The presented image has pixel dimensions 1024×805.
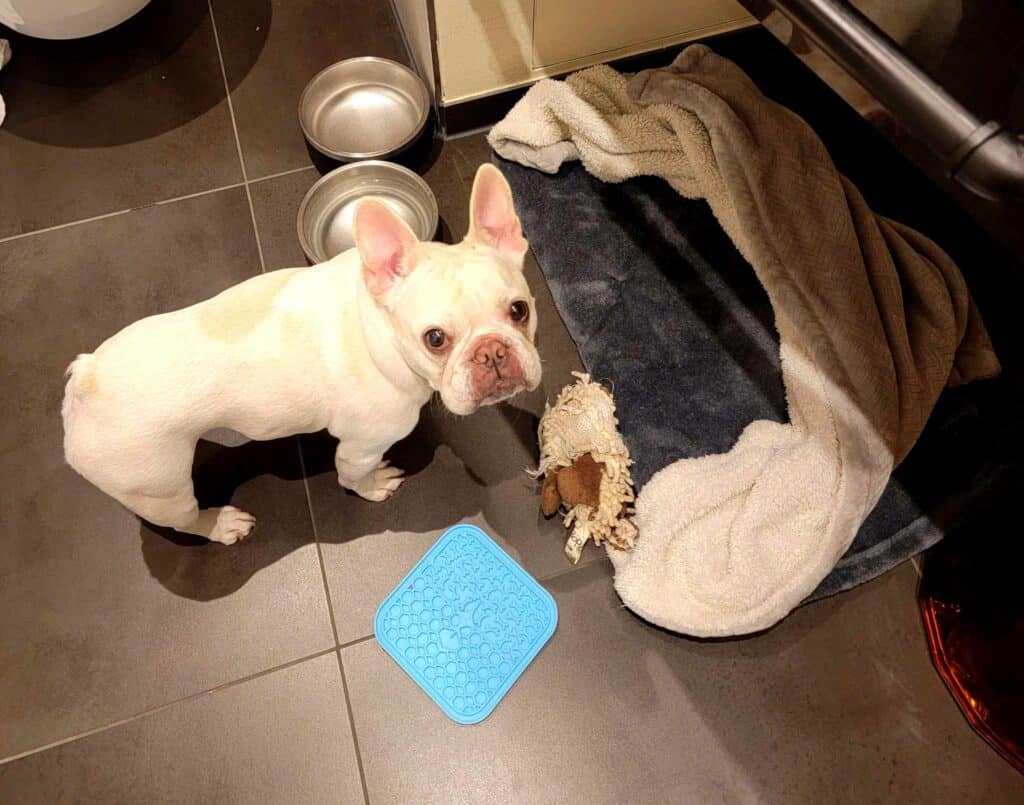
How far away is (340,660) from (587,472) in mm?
660

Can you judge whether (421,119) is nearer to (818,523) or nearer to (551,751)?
(818,523)

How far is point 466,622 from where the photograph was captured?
160 centimetres

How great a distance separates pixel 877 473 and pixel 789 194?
2.12 ft

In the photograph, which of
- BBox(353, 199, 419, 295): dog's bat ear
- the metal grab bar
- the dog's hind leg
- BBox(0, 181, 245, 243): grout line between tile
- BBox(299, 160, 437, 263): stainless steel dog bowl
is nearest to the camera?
the metal grab bar

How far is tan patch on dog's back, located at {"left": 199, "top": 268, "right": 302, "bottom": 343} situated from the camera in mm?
1257

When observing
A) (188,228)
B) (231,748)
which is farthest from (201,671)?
(188,228)

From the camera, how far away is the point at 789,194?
5.55 ft

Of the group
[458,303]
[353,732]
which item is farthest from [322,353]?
[353,732]

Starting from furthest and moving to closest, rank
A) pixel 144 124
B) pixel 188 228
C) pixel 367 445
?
1. pixel 144 124
2. pixel 188 228
3. pixel 367 445

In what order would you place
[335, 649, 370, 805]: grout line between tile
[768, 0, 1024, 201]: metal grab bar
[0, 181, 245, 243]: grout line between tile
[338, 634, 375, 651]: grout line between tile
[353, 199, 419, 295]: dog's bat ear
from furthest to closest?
[0, 181, 245, 243]: grout line between tile
[338, 634, 375, 651]: grout line between tile
[335, 649, 370, 805]: grout line between tile
[353, 199, 419, 295]: dog's bat ear
[768, 0, 1024, 201]: metal grab bar

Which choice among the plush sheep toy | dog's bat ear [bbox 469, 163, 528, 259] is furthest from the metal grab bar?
the plush sheep toy

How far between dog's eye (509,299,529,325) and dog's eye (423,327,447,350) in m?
0.13

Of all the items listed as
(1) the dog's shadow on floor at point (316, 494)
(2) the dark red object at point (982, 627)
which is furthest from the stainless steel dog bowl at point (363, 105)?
(2) the dark red object at point (982, 627)

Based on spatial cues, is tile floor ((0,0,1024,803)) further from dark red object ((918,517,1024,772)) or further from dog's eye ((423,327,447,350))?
dog's eye ((423,327,447,350))
